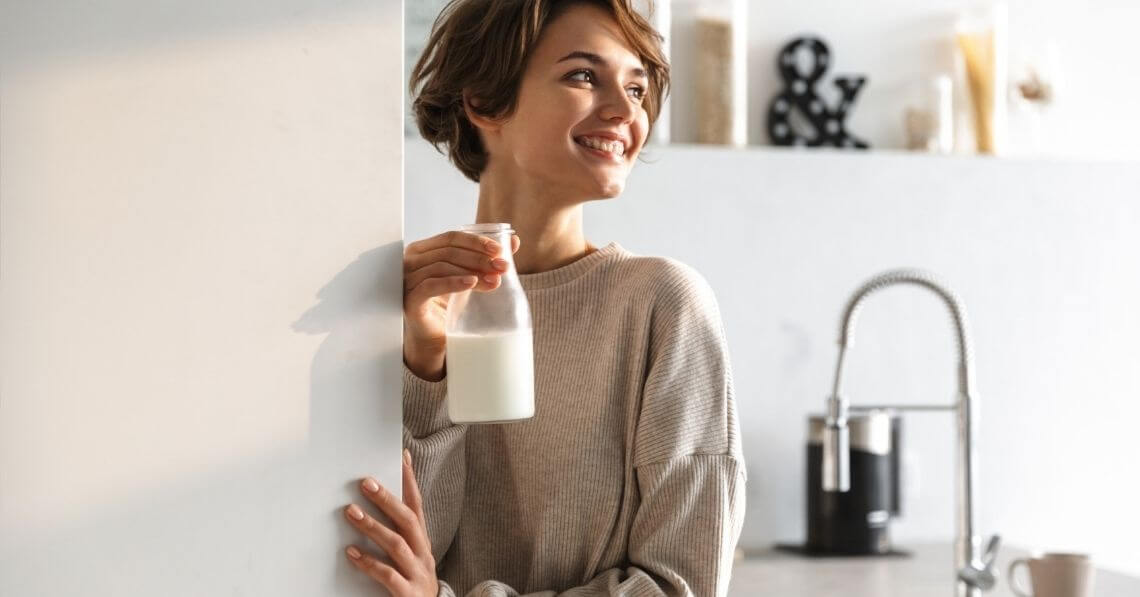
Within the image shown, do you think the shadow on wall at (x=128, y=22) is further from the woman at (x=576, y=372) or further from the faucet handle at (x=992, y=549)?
the faucet handle at (x=992, y=549)

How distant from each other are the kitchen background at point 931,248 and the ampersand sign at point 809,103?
0.03 m

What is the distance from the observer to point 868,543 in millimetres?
2270

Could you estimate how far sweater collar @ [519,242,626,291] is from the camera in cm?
114

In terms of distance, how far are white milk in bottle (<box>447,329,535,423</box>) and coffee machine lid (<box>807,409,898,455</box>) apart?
1286mm

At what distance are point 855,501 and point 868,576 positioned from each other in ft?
0.66

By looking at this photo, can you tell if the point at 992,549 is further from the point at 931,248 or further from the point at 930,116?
the point at 930,116

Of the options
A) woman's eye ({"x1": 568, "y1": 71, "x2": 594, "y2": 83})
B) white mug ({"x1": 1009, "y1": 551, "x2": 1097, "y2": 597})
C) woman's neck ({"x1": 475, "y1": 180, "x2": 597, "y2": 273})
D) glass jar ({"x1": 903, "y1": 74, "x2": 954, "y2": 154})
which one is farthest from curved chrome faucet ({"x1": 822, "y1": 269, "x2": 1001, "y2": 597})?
woman's eye ({"x1": 568, "y1": 71, "x2": 594, "y2": 83})

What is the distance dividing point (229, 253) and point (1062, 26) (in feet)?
7.39

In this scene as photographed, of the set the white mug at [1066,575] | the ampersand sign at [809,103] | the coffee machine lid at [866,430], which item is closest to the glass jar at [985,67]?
the ampersand sign at [809,103]

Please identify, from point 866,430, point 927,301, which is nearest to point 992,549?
point 866,430

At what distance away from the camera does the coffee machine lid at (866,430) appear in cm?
206

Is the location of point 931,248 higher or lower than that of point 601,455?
higher

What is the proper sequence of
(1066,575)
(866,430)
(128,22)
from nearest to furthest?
1. (128,22)
2. (1066,575)
3. (866,430)

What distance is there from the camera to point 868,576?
81.9 inches
